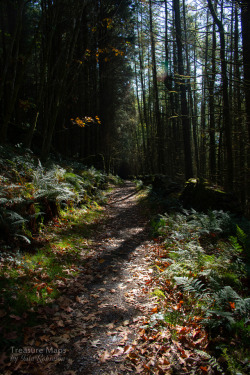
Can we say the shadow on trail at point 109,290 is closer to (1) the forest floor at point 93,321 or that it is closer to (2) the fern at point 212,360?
(1) the forest floor at point 93,321

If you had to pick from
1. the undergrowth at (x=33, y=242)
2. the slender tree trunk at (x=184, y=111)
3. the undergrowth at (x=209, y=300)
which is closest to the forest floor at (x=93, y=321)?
the undergrowth at (x=33, y=242)

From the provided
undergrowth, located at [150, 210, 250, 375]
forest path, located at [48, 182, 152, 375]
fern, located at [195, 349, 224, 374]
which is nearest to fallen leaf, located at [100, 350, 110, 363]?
forest path, located at [48, 182, 152, 375]

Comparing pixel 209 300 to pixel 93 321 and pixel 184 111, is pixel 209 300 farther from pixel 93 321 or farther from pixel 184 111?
pixel 184 111

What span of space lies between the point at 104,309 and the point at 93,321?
11.5 inches

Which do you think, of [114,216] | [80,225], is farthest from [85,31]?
[80,225]

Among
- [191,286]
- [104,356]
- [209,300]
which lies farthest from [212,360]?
[104,356]

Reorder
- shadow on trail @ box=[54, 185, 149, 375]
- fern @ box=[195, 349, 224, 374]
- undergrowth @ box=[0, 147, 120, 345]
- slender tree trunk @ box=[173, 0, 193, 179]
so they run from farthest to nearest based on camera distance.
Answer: slender tree trunk @ box=[173, 0, 193, 179] → undergrowth @ box=[0, 147, 120, 345] → shadow on trail @ box=[54, 185, 149, 375] → fern @ box=[195, 349, 224, 374]

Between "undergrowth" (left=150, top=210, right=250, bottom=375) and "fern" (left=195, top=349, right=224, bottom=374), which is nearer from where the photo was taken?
"fern" (left=195, top=349, right=224, bottom=374)

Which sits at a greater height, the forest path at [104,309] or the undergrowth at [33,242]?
the undergrowth at [33,242]

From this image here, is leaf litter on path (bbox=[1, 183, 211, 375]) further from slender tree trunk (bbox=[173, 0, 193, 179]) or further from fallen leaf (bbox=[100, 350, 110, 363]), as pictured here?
slender tree trunk (bbox=[173, 0, 193, 179])

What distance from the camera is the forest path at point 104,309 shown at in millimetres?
2381

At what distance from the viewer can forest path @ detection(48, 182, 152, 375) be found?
2.38 m

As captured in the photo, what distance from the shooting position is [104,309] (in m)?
3.29

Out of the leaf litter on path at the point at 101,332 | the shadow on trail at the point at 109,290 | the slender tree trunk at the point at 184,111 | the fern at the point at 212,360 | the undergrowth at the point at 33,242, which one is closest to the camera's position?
the fern at the point at 212,360
